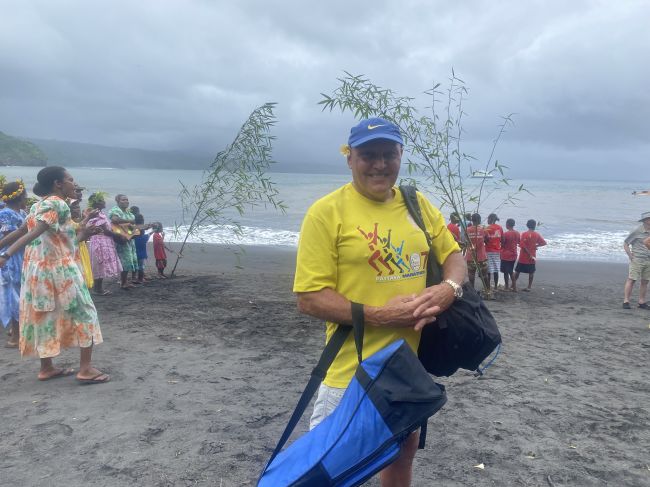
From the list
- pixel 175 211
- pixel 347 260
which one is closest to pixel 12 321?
pixel 347 260

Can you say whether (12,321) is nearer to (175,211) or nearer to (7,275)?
(7,275)

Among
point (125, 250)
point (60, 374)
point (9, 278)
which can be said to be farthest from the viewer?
point (125, 250)

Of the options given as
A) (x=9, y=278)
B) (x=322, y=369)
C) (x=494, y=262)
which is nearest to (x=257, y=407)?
(x=322, y=369)

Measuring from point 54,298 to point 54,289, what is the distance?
0.27 ft

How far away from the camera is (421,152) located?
28.2 feet

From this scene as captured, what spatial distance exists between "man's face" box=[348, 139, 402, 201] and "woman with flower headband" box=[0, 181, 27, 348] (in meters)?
5.53

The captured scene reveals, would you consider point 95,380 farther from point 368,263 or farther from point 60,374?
point 368,263

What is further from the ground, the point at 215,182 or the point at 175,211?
the point at 215,182

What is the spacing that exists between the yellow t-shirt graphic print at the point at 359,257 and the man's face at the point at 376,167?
7 centimetres

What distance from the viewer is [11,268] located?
21.2 feet

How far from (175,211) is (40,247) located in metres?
31.9

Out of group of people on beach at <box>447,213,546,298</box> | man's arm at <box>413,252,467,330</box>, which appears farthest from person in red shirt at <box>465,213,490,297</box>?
man's arm at <box>413,252,467,330</box>

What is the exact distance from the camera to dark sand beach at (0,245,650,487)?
3324mm

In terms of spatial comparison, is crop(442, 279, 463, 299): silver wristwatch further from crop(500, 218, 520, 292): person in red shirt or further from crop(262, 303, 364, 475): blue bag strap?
crop(500, 218, 520, 292): person in red shirt
